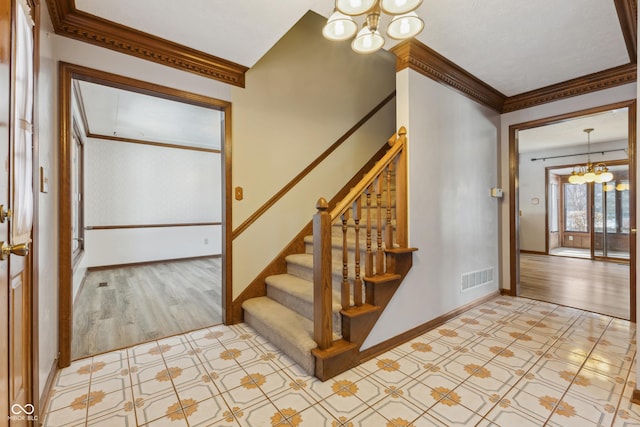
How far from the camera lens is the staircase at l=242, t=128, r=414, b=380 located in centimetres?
189

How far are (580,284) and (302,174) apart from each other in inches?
177

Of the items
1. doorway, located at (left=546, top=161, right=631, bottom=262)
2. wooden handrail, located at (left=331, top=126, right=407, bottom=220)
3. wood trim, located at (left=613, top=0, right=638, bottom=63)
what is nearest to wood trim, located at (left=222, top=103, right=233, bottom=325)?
wooden handrail, located at (left=331, top=126, right=407, bottom=220)

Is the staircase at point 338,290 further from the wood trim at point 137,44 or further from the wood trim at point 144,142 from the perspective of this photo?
the wood trim at point 144,142

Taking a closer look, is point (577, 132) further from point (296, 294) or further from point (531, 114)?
point (296, 294)

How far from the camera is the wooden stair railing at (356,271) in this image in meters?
1.89

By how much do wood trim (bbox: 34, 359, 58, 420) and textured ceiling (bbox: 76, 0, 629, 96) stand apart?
94.0 inches

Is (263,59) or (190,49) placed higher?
(263,59)

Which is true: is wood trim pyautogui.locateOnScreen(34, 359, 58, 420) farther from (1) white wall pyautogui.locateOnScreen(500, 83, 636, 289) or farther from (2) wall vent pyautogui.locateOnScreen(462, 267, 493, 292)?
(1) white wall pyautogui.locateOnScreen(500, 83, 636, 289)

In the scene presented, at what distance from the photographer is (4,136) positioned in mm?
959

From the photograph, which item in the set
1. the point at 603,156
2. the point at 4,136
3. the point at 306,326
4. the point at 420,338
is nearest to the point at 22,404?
the point at 4,136

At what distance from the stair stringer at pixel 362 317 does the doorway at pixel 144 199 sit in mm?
1264

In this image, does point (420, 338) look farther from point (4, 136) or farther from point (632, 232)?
point (4, 136)

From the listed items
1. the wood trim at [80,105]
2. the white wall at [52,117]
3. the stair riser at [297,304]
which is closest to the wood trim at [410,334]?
the stair riser at [297,304]

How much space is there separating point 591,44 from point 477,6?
1.36 meters
